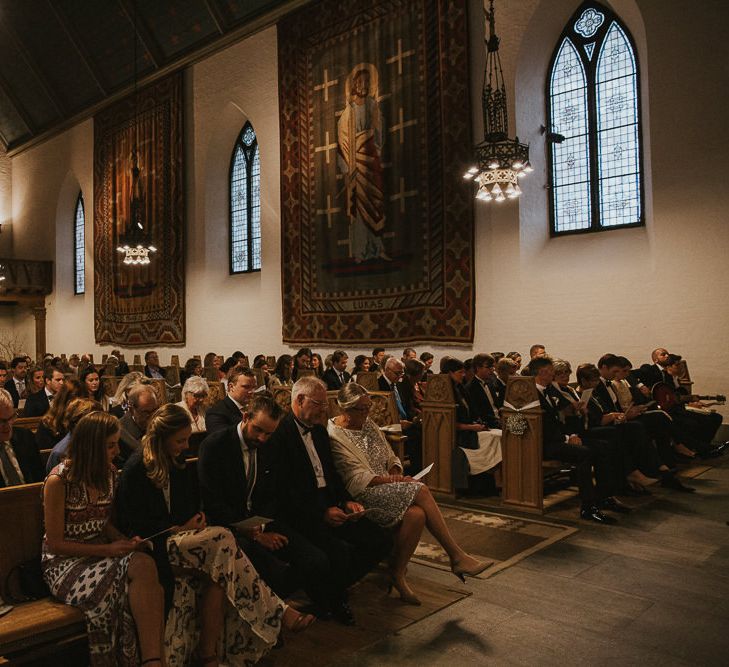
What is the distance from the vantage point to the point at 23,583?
2.91 meters

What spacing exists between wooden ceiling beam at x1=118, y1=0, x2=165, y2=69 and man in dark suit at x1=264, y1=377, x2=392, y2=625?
14452mm

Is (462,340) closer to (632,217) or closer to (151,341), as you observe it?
(632,217)

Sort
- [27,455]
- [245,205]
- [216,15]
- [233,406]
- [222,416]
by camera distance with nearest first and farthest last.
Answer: [27,455] → [222,416] → [233,406] → [216,15] → [245,205]

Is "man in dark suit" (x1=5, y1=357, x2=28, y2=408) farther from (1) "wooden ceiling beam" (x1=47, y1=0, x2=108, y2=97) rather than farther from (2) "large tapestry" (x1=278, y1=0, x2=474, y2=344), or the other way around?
(1) "wooden ceiling beam" (x1=47, y1=0, x2=108, y2=97)

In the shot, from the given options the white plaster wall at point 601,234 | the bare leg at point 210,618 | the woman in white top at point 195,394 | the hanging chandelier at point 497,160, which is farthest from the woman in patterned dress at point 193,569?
the white plaster wall at point 601,234

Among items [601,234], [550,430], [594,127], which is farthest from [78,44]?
[550,430]

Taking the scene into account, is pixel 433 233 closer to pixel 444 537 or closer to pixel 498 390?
pixel 498 390

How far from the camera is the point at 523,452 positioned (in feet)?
19.2

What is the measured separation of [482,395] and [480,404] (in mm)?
101

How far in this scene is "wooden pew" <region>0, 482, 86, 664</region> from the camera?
2625 millimetres

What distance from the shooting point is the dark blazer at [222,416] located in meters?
4.53

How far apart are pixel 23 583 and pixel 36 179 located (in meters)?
21.2

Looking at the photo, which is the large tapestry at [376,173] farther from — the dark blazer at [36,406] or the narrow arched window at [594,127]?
the dark blazer at [36,406]

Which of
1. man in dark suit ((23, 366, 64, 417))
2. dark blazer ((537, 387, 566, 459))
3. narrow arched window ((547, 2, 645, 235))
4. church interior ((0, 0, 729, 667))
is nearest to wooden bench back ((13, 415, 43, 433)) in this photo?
man in dark suit ((23, 366, 64, 417))
